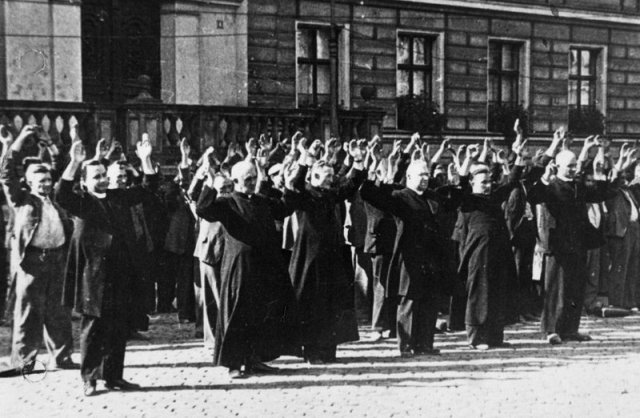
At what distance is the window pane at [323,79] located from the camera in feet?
66.4

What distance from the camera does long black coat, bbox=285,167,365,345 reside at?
8.97 meters

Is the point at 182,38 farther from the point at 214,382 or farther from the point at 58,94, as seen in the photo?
the point at 214,382

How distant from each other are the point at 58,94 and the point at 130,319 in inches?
367

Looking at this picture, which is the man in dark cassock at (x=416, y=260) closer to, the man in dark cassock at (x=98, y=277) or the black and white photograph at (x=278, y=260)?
the black and white photograph at (x=278, y=260)

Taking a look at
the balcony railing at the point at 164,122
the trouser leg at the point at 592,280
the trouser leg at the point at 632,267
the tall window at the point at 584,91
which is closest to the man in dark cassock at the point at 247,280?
the trouser leg at the point at 592,280

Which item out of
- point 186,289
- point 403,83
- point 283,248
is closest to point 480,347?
point 283,248

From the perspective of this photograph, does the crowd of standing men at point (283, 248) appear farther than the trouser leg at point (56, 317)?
No

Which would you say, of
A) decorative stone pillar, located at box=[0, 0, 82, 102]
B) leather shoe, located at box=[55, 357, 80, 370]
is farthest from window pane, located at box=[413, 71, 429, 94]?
leather shoe, located at box=[55, 357, 80, 370]

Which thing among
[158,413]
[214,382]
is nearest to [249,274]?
[214,382]

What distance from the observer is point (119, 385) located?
25.6 ft

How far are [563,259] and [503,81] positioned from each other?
1368 cm

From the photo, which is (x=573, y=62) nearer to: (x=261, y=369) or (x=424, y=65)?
(x=424, y=65)

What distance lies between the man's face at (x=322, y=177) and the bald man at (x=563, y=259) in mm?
2477

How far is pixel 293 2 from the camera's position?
19.4 metres
